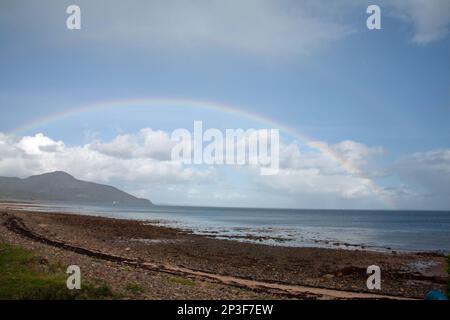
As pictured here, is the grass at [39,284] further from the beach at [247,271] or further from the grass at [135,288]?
the beach at [247,271]

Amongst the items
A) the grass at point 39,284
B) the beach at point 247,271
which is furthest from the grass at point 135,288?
the grass at point 39,284

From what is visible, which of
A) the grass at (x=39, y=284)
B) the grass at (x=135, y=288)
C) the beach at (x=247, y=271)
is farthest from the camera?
the beach at (x=247, y=271)

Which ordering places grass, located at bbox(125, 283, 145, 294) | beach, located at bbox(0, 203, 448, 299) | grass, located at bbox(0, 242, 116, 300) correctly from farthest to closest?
beach, located at bbox(0, 203, 448, 299) < grass, located at bbox(125, 283, 145, 294) < grass, located at bbox(0, 242, 116, 300)

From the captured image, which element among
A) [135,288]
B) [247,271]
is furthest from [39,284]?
[247,271]

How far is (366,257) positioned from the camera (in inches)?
1649

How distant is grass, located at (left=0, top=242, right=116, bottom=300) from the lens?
579 inches

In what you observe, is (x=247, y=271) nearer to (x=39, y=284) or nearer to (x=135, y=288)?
(x=135, y=288)

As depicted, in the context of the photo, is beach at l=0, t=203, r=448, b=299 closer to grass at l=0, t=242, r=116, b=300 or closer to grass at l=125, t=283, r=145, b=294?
grass at l=125, t=283, r=145, b=294

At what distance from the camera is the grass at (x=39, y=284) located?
48.2 feet

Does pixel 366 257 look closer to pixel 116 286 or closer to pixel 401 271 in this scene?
pixel 401 271

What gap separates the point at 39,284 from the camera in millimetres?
16047

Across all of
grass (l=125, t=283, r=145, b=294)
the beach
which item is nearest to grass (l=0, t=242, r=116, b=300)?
grass (l=125, t=283, r=145, b=294)

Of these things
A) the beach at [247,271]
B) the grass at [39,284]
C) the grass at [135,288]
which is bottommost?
the beach at [247,271]
